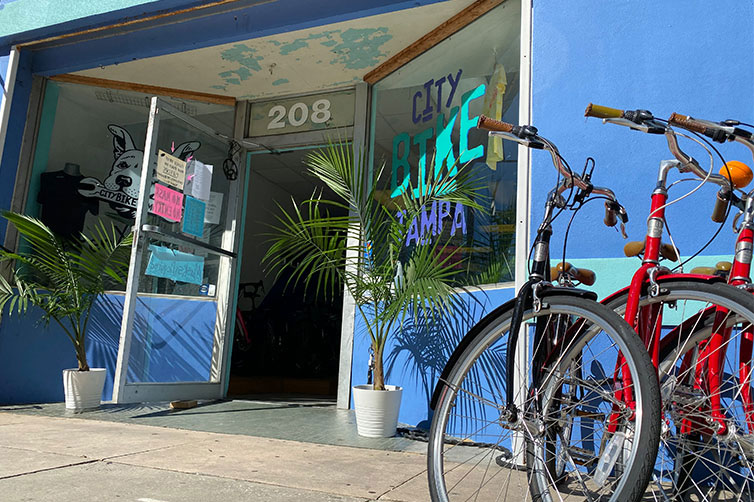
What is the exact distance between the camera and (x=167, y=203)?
441 centimetres

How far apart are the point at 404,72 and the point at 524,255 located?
1960 mm

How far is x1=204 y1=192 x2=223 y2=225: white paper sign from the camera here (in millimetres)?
4824

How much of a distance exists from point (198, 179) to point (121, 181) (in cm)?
82

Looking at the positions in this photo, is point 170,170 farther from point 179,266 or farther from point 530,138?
point 530,138

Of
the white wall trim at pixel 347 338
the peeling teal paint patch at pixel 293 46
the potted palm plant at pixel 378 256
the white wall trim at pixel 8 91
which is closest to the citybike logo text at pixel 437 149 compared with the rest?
the potted palm plant at pixel 378 256

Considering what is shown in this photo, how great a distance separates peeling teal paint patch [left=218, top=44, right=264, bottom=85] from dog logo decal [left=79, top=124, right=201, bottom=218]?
1017mm

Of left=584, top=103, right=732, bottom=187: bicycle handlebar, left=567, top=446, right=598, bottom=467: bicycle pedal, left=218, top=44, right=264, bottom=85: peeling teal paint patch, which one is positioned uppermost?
left=218, top=44, right=264, bottom=85: peeling teal paint patch

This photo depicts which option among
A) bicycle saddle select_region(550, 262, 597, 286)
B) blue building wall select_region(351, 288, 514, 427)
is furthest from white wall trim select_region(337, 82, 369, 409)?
bicycle saddle select_region(550, 262, 597, 286)

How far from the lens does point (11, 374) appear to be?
14.7 ft

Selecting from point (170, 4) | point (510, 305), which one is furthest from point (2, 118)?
point (510, 305)

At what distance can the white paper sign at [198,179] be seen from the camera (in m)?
4.63

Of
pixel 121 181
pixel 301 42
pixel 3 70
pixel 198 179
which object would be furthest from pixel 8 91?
pixel 301 42

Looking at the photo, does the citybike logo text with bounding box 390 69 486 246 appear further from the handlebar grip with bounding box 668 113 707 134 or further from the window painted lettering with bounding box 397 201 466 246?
the handlebar grip with bounding box 668 113 707 134

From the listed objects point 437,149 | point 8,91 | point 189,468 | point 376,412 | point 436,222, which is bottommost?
point 189,468
